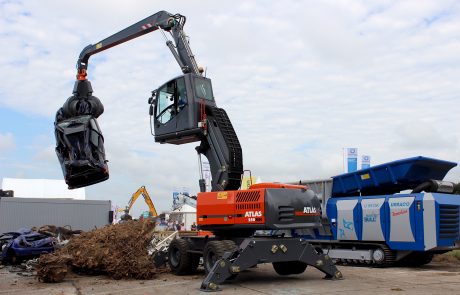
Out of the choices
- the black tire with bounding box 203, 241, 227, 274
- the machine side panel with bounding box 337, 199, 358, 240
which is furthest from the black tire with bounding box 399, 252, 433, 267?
the black tire with bounding box 203, 241, 227, 274

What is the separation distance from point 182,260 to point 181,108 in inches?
137

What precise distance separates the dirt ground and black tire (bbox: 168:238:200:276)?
8.3 inches

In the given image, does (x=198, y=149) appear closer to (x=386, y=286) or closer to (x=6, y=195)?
(x=386, y=286)

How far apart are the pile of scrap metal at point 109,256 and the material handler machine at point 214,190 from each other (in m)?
0.91

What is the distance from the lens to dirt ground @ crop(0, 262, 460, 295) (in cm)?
942

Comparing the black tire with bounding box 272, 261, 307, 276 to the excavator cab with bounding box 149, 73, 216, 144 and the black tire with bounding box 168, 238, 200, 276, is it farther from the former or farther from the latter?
the excavator cab with bounding box 149, 73, 216, 144

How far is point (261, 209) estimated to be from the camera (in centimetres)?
1009

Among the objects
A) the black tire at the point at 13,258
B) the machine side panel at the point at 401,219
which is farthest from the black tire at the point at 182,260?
the machine side panel at the point at 401,219

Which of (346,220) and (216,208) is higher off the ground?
(216,208)

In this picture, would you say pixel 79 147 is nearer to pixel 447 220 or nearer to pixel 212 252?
Result: pixel 212 252

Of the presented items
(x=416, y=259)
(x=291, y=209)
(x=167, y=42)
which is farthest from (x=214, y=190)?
(x=416, y=259)

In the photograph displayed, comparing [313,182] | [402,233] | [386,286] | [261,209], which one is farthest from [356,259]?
[261,209]

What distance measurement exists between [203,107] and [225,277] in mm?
3794

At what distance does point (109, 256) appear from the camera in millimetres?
11375
